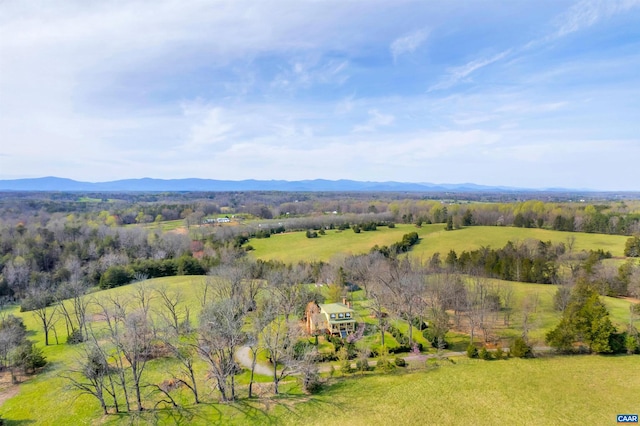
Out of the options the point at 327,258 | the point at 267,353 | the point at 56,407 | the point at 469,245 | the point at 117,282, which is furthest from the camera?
the point at 469,245

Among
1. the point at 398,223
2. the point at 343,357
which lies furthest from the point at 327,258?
the point at 398,223

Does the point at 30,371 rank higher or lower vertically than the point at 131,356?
lower

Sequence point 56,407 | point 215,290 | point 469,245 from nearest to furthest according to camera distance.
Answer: point 56,407 → point 215,290 → point 469,245

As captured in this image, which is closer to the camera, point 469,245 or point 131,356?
point 131,356

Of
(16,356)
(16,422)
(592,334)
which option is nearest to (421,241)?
(592,334)

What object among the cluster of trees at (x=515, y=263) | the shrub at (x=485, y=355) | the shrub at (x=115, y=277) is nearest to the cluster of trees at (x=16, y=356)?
the shrub at (x=115, y=277)

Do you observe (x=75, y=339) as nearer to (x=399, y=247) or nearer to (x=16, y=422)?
(x=16, y=422)

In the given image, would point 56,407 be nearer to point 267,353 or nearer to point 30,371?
point 30,371

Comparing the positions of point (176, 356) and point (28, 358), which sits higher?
point (176, 356)
